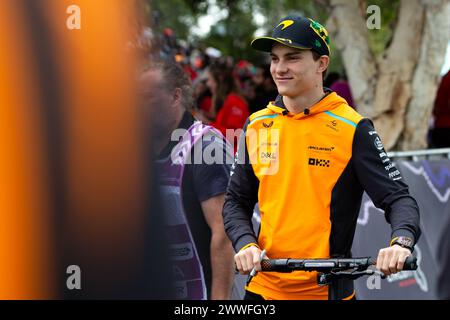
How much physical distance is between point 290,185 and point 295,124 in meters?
0.26

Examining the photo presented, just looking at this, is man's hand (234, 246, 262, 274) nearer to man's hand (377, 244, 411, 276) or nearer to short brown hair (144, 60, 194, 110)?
man's hand (377, 244, 411, 276)

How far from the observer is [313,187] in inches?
138

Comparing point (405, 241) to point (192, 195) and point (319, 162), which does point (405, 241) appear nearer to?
point (319, 162)

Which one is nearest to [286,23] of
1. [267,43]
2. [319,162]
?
[267,43]

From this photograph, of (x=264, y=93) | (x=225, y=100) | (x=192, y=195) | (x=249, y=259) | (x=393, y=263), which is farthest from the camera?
(x=264, y=93)

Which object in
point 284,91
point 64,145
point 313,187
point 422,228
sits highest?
point 284,91

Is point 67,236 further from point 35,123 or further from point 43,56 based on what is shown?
point 43,56

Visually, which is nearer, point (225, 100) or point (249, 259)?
point (249, 259)

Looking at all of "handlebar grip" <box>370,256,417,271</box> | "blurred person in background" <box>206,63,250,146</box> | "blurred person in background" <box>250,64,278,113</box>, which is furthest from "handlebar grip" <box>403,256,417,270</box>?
"blurred person in background" <box>250,64,278,113</box>

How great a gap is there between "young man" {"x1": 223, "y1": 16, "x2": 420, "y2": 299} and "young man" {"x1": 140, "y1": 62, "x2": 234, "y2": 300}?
0.34 metres

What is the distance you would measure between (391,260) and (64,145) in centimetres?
121

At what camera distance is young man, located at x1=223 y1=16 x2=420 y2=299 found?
3.49m

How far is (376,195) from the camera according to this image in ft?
11.4

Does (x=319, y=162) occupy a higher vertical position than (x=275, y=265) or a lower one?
higher
